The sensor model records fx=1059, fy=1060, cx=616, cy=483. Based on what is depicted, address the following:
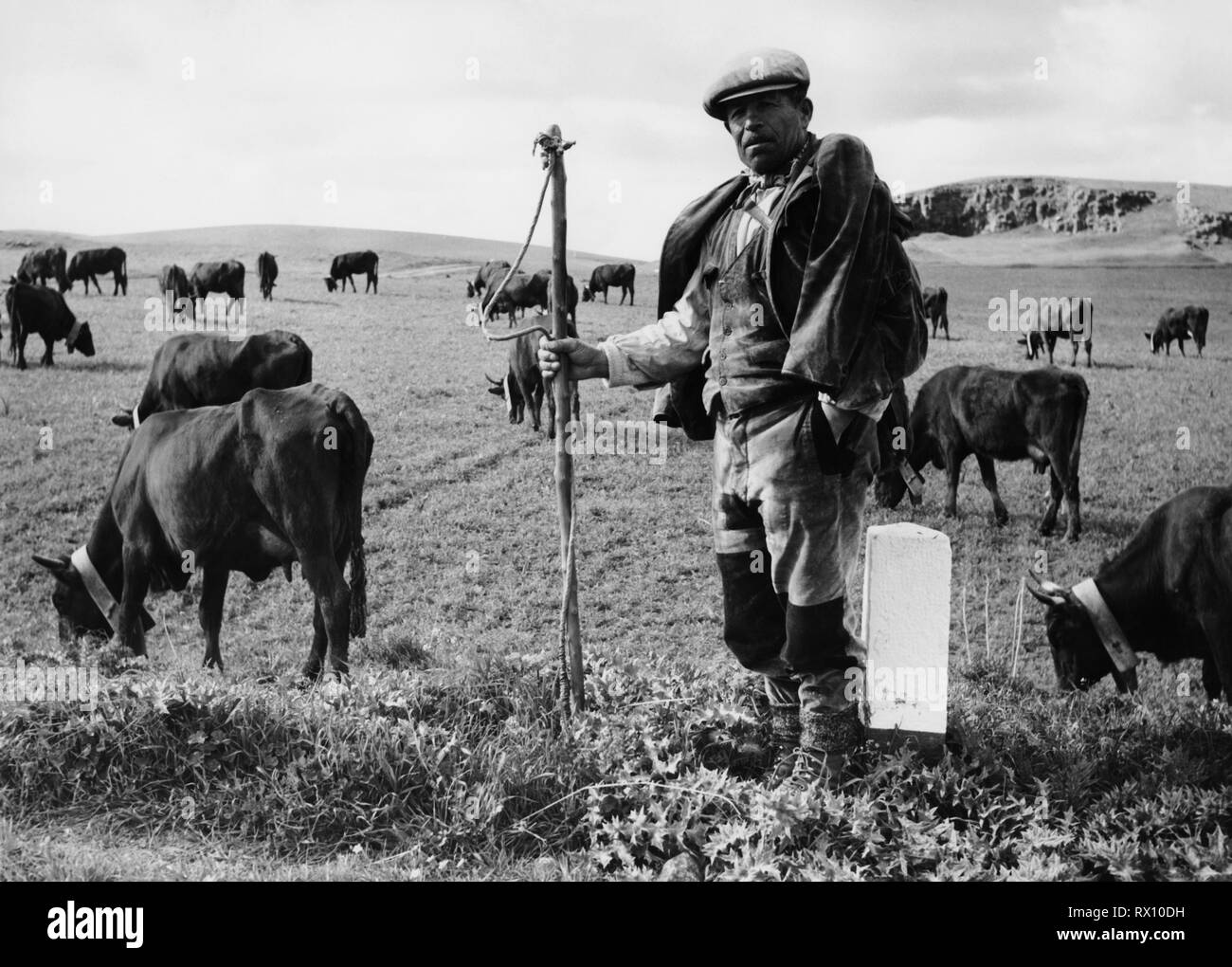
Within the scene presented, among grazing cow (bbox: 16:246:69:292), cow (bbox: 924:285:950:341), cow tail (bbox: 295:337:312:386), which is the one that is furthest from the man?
grazing cow (bbox: 16:246:69:292)

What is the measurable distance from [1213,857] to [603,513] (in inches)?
168

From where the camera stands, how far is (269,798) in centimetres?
375

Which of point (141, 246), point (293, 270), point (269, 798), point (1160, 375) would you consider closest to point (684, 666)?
point (269, 798)

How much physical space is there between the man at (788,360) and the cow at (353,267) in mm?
10664

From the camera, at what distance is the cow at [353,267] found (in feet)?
45.8

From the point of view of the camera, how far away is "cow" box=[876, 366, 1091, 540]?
7.64 meters

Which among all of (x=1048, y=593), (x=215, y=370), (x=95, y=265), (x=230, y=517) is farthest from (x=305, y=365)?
(x=95, y=265)

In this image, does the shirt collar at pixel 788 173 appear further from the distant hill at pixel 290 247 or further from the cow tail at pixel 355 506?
the distant hill at pixel 290 247

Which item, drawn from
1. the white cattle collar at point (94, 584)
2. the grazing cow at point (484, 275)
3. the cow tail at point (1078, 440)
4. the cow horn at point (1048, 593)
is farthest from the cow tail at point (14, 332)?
the cow tail at point (1078, 440)

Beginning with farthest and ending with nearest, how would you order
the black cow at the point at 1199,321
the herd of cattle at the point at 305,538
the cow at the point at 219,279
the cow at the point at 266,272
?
the cow at the point at 219,279
the cow at the point at 266,272
the black cow at the point at 1199,321
the herd of cattle at the point at 305,538

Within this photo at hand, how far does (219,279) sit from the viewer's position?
44.4 ft

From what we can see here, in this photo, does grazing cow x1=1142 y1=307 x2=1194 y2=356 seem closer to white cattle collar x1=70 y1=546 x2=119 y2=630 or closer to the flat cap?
the flat cap

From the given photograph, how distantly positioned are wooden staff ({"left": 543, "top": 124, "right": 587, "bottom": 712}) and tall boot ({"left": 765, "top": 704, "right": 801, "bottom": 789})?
2.47 feet
